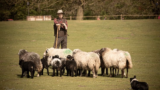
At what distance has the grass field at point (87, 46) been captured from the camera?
10570 mm

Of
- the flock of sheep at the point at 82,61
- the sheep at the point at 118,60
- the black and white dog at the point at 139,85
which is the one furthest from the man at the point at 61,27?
the black and white dog at the point at 139,85

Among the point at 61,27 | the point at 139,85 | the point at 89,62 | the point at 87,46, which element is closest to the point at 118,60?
the point at 89,62

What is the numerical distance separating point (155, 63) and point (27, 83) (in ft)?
29.4

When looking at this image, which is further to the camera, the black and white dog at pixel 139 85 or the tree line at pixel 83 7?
the tree line at pixel 83 7

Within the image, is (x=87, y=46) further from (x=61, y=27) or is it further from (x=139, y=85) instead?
(x=139, y=85)

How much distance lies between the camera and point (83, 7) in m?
47.3

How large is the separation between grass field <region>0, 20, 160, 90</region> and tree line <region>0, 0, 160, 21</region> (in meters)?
5.27

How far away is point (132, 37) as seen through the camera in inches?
1277

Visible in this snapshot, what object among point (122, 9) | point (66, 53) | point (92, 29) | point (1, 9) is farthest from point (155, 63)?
point (1, 9)

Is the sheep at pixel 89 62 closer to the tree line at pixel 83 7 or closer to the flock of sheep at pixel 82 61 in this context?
the flock of sheep at pixel 82 61

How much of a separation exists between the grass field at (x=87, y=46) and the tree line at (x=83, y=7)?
5.27m

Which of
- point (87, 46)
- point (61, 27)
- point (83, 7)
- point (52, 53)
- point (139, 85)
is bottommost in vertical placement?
point (87, 46)

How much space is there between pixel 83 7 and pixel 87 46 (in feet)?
73.1

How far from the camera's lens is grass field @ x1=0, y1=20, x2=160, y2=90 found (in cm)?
1057
